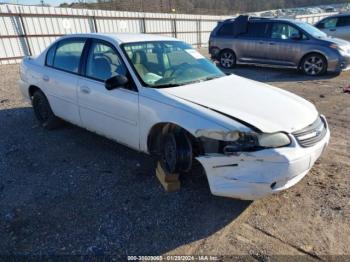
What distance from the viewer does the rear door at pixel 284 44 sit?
383 inches

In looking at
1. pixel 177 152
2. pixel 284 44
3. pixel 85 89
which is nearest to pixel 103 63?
pixel 85 89

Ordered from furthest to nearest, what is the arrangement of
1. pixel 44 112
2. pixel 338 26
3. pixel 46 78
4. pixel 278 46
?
pixel 338 26 < pixel 278 46 < pixel 44 112 < pixel 46 78

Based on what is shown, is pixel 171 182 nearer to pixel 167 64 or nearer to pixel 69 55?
pixel 167 64

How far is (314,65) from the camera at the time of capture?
9.62 metres

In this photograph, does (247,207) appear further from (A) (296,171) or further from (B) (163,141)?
(B) (163,141)

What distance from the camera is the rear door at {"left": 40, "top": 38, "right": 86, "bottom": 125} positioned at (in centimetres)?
424

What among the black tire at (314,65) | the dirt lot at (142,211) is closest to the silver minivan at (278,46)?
the black tire at (314,65)

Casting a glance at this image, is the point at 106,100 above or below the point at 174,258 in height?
above

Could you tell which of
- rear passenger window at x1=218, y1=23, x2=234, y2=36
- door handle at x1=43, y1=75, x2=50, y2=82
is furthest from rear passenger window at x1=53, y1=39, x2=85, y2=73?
rear passenger window at x1=218, y1=23, x2=234, y2=36

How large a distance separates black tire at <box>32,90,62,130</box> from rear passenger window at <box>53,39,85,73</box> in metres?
0.68

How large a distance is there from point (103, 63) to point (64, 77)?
0.80m

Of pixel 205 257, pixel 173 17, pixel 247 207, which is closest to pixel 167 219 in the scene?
pixel 205 257

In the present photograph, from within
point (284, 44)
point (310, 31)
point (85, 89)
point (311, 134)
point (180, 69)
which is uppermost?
point (180, 69)

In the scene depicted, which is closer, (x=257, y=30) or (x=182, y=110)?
(x=182, y=110)
